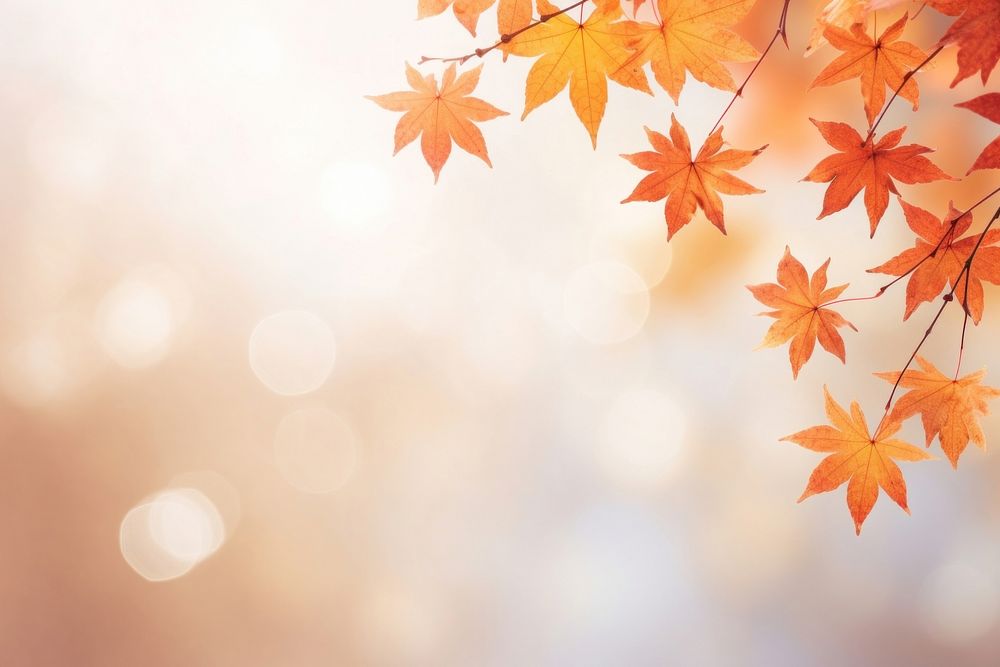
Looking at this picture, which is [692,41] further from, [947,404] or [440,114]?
[947,404]

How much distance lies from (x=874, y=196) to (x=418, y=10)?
1.83 ft

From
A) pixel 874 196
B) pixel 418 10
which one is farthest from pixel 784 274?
pixel 418 10

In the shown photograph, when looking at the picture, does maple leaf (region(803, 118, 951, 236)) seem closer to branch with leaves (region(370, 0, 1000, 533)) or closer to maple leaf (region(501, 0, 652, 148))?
branch with leaves (region(370, 0, 1000, 533))

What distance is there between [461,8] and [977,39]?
456mm

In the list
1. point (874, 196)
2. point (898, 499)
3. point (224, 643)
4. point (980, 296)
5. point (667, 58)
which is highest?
point (667, 58)

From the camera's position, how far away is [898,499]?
30.5 inches

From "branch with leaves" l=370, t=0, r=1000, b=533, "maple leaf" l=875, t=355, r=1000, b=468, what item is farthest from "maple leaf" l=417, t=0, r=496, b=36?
"maple leaf" l=875, t=355, r=1000, b=468

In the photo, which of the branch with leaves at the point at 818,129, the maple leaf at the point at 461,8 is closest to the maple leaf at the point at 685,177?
the branch with leaves at the point at 818,129

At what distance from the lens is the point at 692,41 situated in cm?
66

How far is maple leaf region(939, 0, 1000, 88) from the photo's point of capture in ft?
1.56

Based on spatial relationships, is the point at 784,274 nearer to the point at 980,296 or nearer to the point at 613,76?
the point at 980,296

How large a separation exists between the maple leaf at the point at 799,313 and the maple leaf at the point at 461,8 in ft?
1.52

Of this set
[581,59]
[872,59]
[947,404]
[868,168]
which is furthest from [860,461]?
[581,59]

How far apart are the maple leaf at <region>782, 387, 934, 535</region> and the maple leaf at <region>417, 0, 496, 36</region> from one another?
23.7 inches
